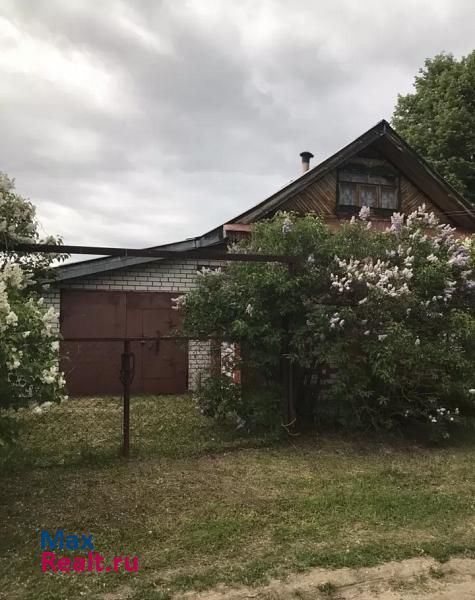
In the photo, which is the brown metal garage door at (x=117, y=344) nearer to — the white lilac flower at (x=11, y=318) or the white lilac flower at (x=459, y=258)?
the white lilac flower at (x=459, y=258)

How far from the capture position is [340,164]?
10.6 meters

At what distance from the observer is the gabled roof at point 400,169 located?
980 centimetres

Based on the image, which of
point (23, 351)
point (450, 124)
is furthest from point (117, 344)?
point (450, 124)

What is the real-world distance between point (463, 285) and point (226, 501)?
12.1ft

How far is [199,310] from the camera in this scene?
235 inches

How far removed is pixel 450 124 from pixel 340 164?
893 cm

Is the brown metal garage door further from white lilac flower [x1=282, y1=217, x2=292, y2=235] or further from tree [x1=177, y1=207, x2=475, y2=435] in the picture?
white lilac flower [x1=282, y1=217, x2=292, y2=235]

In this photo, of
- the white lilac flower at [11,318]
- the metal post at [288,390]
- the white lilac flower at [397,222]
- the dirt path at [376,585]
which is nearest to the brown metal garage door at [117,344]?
the metal post at [288,390]

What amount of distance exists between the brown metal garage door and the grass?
2.81 m

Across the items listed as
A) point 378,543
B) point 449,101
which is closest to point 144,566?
point 378,543

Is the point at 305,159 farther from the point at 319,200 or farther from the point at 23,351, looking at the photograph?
the point at 23,351

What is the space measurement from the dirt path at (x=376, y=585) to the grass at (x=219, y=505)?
0.09 metres

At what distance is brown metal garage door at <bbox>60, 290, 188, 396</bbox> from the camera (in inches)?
352

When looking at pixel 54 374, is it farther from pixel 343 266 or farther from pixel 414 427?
pixel 414 427
